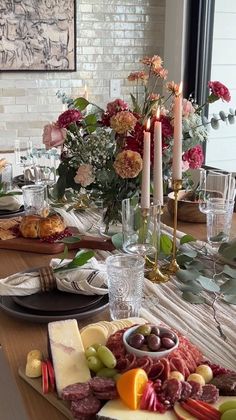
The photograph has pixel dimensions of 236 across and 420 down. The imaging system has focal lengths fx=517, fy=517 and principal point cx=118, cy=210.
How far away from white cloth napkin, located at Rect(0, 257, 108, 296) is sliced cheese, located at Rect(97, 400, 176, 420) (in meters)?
0.41

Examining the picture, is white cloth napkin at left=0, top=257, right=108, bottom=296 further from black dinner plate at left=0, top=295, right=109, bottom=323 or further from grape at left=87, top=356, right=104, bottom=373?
grape at left=87, top=356, right=104, bottom=373

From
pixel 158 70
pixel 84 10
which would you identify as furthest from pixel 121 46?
pixel 158 70

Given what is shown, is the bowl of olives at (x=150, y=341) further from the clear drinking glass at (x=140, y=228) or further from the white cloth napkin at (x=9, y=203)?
the white cloth napkin at (x=9, y=203)

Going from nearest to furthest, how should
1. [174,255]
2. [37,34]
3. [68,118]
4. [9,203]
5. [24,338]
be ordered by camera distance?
1. [24,338]
2. [174,255]
3. [68,118]
4. [9,203]
5. [37,34]

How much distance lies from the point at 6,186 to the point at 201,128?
103 centimetres

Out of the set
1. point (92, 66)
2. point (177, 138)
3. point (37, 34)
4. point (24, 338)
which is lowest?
point (24, 338)

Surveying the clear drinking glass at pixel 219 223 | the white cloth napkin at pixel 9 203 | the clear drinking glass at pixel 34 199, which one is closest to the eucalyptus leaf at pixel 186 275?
the clear drinking glass at pixel 219 223

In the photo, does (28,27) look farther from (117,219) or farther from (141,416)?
(141,416)

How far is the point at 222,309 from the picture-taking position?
110 centimetres

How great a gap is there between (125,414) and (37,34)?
8.96 feet

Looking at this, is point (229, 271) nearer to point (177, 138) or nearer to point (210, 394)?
point (177, 138)

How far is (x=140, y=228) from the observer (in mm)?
1311

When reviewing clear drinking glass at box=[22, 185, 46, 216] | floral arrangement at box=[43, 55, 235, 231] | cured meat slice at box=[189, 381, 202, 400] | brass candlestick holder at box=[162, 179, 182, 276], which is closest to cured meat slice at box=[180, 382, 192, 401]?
cured meat slice at box=[189, 381, 202, 400]

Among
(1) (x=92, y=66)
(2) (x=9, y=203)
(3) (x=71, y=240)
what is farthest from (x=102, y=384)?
(1) (x=92, y=66)
